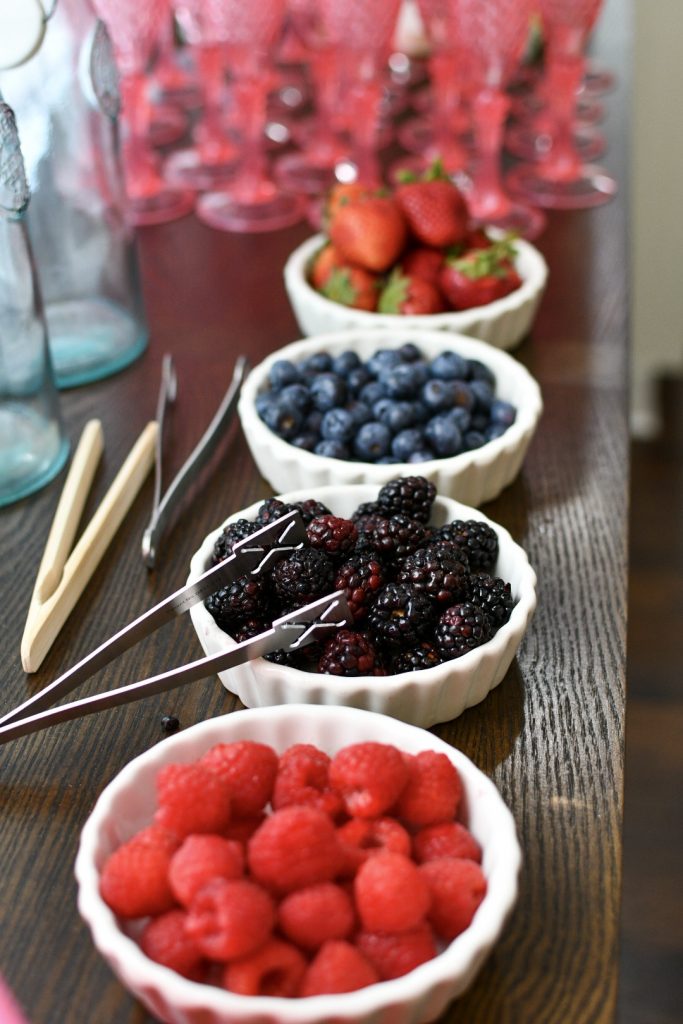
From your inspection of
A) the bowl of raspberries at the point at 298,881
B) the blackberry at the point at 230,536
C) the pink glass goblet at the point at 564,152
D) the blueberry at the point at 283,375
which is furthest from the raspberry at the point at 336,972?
the pink glass goblet at the point at 564,152

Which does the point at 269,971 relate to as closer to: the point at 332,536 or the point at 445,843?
the point at 445,843

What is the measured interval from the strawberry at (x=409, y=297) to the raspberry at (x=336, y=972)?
2.27 ft

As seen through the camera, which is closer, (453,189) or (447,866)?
(447,866)

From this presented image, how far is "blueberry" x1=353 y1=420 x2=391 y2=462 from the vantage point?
0.91 m

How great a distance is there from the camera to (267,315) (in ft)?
4.03

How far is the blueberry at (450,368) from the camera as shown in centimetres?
98

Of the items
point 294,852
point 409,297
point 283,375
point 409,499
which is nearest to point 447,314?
point 409,297

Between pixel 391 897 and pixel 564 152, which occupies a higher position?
pixel 391 897

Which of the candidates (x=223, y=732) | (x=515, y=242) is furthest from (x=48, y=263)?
(x=223, y=732)

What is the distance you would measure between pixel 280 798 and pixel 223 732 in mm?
73

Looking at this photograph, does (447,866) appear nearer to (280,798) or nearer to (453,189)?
(280,798)

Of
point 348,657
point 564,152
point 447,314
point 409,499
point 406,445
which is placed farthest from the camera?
point 564,152

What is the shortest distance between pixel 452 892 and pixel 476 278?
0.69 m

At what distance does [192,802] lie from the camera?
55cm
